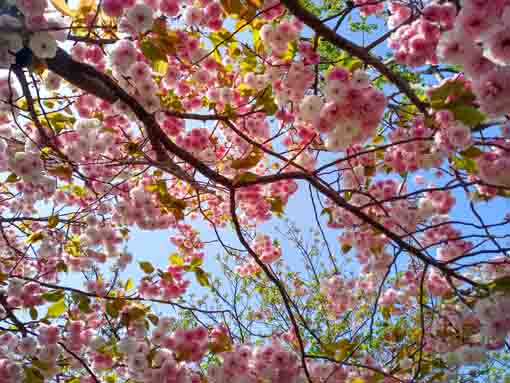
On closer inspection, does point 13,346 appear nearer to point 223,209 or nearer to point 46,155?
point 46,155

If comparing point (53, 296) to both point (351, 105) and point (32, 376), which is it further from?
point (351, 105)

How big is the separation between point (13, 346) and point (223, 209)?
294 centimetres

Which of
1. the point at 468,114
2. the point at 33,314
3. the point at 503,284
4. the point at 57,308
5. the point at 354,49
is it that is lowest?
the point at 503,284

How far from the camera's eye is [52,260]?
3.67 metres

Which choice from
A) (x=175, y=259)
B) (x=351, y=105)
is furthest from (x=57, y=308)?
(x=351, y=105)

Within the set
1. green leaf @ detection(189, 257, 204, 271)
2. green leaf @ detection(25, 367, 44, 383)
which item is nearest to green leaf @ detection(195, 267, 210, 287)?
green leaf @ detection(189, 257, 204, 271)

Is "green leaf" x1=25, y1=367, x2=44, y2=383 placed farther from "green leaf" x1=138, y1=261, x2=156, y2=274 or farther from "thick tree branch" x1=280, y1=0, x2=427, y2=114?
"thick tree branch" x1=280, y1=0, x2=427, y2=114

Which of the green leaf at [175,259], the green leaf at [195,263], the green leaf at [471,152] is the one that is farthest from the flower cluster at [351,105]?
the green leaf at [175,259]

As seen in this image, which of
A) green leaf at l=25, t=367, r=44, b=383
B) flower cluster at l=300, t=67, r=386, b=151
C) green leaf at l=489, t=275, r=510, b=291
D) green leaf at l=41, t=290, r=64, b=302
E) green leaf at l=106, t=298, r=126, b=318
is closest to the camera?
green leaf at l=489, t=275, r=510, b=291

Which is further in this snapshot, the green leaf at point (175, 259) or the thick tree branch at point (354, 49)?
the green leaf at point (175, 259)

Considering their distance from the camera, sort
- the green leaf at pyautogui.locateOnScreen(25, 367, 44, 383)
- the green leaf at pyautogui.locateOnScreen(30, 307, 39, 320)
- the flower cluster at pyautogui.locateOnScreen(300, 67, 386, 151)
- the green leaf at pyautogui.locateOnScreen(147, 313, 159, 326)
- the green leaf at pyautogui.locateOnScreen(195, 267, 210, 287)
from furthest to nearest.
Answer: the green leaf at pyautogui.locateOnScreen(30, 307, 39, 320) → the green leaf at pyautogui.locateOnScreen(195, 267, 210, 287) → the green leaf at pyautogui.locateOnScreen(147, 313, 159, 326) → the green leaf at pyautogui.locateOnScreen(25, 367, 44, 383) → the flower cluster at pyautogui.locateOnScreen(300, 67, 386, 151)

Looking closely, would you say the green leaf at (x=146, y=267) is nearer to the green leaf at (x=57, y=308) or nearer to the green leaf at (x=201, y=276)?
the green leaf at (x=201, y=276)

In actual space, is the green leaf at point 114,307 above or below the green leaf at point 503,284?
above

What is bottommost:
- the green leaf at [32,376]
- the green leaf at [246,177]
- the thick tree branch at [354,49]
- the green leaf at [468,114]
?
the green leaf at [32,376]
